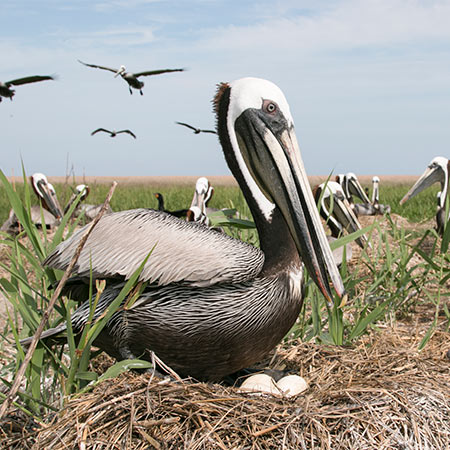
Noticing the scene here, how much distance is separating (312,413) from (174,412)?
0.52m

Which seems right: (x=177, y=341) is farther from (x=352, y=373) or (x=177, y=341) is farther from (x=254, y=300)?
(x=352, y=373)

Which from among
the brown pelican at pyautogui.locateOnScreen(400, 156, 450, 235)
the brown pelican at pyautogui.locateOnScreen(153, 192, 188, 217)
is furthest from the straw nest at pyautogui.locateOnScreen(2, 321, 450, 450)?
the brown pelican at pyautogui.locateOnScreen(400, 156, 450, 235)

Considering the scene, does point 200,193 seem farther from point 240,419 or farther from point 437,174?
point 240,419

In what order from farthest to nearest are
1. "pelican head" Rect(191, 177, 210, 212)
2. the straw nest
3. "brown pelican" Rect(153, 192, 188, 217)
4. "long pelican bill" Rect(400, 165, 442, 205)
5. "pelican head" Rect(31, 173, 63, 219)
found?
"pelican head" Rect(31, 173, 63, 219) < "pelican head" Rect(191, 177, 210, 212) < "long pelican bill" Rect(400, 165, 442, 205) < "brown pelican" Rect(153, 192, 188, 217) < the straw nest

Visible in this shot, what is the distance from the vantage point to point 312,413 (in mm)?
2166

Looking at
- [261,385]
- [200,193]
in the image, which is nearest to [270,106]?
[261,385]

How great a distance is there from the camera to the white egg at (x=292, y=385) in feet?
8.30

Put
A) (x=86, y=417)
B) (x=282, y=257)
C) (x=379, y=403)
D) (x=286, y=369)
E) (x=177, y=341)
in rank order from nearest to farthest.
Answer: (x=86, y=417) < (x=379, y=403) < (x=177, y=341) < (x=282, y=257) < (x=286, y=369)

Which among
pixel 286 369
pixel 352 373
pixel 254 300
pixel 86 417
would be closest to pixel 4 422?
pixel 86 417

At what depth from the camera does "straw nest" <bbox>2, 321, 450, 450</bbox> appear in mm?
2057

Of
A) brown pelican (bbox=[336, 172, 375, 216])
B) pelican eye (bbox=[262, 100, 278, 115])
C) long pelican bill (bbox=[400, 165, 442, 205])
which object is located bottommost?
brown pelican (bbox=[336, 172, 375, 216])

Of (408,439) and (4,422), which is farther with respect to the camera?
(4,422)

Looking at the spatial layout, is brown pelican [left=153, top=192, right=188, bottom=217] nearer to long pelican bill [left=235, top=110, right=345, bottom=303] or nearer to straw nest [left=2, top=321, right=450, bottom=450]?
long pelican bill [left=235, top=110, right=345, bottom=303]

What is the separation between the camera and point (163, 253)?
2428 millimetres
